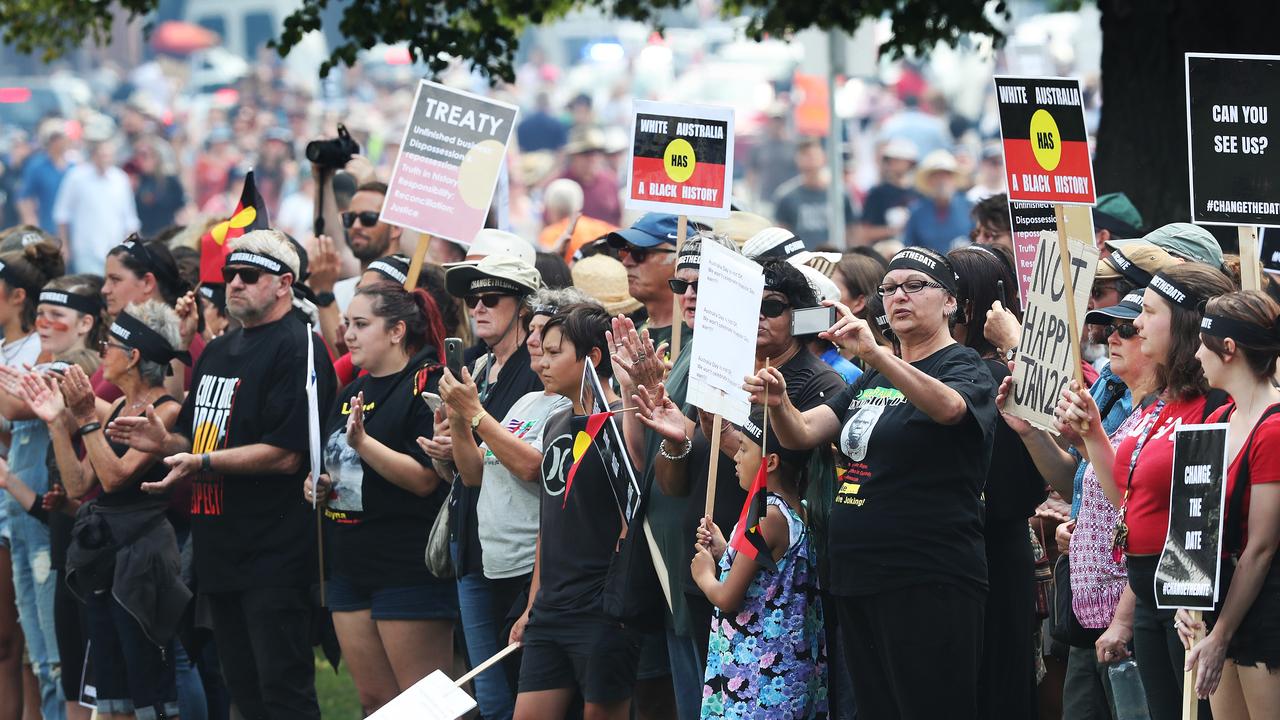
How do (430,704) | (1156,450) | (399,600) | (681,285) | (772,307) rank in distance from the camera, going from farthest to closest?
(399,600) < (681,285) < (430,704) < (772,307) < (1156,450)

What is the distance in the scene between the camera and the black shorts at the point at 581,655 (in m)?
6.97

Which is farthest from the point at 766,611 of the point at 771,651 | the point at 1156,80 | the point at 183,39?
the point at 183,39

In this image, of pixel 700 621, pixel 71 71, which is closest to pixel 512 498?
pixel 700 621

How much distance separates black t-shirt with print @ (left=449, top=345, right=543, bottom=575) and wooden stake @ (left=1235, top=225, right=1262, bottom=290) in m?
2.85

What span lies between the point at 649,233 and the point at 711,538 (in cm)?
186

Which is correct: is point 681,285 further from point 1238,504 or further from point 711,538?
point 1238,504

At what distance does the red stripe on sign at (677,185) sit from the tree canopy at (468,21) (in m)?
3.14

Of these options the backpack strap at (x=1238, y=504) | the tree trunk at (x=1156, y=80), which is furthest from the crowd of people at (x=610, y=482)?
the tree trunk at (x=1156, y=80)

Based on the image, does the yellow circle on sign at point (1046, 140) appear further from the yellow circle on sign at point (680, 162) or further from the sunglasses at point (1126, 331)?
the yellow circle on sign at point (680, 162)

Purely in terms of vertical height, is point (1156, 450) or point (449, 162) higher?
point (449, 162)

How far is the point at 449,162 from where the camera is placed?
9.12 meters

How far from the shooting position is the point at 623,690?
7.01 m

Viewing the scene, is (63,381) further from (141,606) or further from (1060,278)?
(1060,278)

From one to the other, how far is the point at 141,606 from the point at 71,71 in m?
34.6
